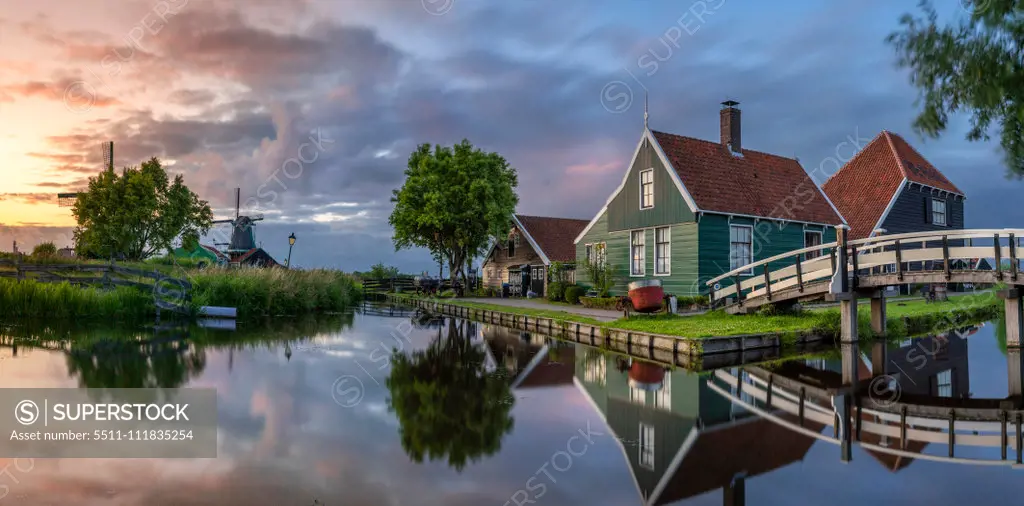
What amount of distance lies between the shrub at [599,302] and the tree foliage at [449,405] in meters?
9.79

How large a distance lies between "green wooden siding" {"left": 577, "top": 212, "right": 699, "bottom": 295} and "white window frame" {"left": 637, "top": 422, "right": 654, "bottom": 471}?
587 inches

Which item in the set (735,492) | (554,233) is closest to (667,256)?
(554,233)

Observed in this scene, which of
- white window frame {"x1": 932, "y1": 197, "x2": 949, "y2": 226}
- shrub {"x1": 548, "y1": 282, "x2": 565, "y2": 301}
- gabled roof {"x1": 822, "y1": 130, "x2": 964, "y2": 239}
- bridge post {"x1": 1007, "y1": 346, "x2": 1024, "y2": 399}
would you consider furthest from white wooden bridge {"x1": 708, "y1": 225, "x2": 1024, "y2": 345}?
white window frame {"x1": 932, "y1": 197, "x2": 949, "y2": 226}

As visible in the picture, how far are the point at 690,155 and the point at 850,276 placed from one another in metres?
9.39

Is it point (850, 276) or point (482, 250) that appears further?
point (482, 250)

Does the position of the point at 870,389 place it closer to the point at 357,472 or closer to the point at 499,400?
the point at 499,400

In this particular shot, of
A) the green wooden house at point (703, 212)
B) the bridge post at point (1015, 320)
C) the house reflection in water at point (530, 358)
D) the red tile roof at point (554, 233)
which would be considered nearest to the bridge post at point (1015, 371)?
the bridge post at point (1015, 320)

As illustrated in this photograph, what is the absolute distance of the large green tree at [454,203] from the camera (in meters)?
36.5

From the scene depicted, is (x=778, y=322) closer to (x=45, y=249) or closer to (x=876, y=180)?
(x=876, y=180)

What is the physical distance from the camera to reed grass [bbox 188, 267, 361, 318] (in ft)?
83.0

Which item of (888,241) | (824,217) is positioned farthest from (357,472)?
(824,217)

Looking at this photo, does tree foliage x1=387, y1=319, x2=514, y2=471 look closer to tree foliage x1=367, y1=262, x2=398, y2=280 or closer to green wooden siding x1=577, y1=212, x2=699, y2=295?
green wooden siding x1=577, y1=212, x2=699, y2=295

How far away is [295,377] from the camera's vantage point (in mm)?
12359

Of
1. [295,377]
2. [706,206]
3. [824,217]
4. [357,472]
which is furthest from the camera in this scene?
[824,217]
